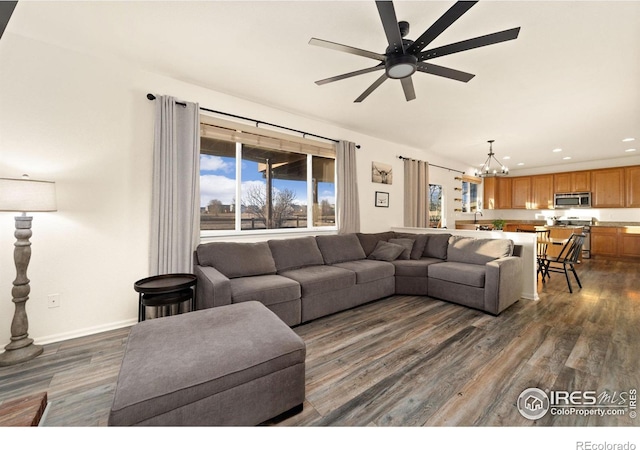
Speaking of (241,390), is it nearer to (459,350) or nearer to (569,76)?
(459,350)

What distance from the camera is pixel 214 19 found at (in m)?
2.01

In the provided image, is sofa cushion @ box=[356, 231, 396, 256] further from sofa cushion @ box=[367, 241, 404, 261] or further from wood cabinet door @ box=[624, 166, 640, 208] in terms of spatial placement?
wood cabinet door @ box=[624, 166, 640, 208]

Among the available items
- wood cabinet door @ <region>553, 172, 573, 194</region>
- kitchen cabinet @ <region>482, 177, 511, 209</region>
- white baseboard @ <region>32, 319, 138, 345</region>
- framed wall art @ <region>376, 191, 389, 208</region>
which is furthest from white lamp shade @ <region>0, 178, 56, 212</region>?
wood cabinet door @ <region>553, 172, 573, 194</region>

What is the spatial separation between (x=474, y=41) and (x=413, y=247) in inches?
119

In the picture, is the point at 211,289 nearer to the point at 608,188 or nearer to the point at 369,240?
the point at 369,240

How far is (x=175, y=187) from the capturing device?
2.80m

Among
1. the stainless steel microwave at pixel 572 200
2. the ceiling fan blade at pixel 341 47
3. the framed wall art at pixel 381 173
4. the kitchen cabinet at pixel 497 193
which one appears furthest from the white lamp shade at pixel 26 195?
the stainless steel microwave at pixel 572 200

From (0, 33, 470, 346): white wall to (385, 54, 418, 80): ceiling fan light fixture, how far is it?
2.28 meters

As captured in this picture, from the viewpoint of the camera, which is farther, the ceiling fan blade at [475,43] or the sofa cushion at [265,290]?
the sofa cushion at [265,290]

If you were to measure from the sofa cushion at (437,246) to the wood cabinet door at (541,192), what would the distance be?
5740 mm

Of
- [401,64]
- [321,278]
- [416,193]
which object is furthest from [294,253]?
[416,193]

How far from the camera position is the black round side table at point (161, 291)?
218cm

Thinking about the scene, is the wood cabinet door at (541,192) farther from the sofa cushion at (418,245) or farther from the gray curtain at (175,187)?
the gray curtain at (175,187)

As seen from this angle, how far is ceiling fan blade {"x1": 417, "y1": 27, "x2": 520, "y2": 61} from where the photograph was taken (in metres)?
1.59
